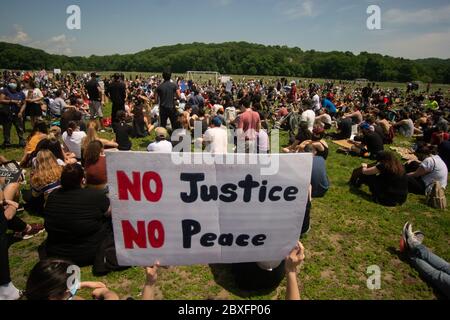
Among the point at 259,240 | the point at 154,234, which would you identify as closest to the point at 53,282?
the point at 154,234

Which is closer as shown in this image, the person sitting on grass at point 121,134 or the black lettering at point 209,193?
the black lettering at point 209,193

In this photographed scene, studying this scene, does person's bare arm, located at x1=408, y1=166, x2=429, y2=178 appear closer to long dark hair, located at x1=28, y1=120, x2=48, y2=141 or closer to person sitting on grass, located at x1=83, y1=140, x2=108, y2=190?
person sitting on grass, located at x1=83, y1=140, x2=108, y2=190

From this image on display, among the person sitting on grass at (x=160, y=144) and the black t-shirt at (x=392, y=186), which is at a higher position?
the person sitting on grass at (x=160, y=144)

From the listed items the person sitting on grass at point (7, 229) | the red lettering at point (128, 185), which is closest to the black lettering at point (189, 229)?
the red lettering at point (128, 185)

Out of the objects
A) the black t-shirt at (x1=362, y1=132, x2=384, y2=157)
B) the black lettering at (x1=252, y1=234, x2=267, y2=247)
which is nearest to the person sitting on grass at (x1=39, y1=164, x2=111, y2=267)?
the black lettering at (x1=252, y1=234, x2=267, y2=247)

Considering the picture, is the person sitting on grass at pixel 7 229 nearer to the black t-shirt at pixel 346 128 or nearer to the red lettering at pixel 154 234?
the red lettering at pixel 154 234

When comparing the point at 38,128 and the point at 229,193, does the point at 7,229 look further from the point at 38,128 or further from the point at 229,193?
the point at 229,193

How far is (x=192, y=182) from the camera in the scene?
2.16 meters

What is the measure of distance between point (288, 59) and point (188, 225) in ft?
433

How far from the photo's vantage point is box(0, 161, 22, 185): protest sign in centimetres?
499

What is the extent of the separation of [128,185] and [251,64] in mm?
123929

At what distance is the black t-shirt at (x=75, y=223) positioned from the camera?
3.65 meters

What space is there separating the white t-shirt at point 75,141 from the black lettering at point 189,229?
6.23m
